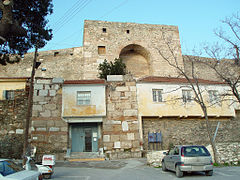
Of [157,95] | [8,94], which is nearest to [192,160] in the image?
[157,95]

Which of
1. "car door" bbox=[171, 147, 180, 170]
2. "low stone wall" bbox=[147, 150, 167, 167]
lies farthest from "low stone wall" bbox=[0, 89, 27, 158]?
"car door" bbox=[171, 147, 180, 170]

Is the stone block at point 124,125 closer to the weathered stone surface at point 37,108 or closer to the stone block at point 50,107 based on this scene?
the stone block at point 50,107

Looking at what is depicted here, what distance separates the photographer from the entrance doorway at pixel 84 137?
16.7 metres

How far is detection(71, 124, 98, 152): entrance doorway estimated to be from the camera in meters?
16.7

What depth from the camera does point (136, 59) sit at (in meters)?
32.2

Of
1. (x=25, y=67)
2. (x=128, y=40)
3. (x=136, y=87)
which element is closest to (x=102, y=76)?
(x=136, y=87)

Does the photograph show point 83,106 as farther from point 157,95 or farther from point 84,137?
point 157,95

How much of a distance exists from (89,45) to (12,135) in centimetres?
1674

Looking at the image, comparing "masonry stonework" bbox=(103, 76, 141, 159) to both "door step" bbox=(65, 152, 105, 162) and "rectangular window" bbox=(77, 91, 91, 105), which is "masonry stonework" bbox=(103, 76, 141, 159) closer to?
"door step" bbox=(65, 152, 105, 162)

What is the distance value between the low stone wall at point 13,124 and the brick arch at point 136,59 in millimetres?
17419

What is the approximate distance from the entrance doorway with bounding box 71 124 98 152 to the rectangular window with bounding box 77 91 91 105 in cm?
191

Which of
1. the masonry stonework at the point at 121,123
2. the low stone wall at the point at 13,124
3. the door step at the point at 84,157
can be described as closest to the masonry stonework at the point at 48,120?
the door step at the point at 84,157

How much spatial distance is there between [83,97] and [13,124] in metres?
5.64

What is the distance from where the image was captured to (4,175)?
4930 millimetres
